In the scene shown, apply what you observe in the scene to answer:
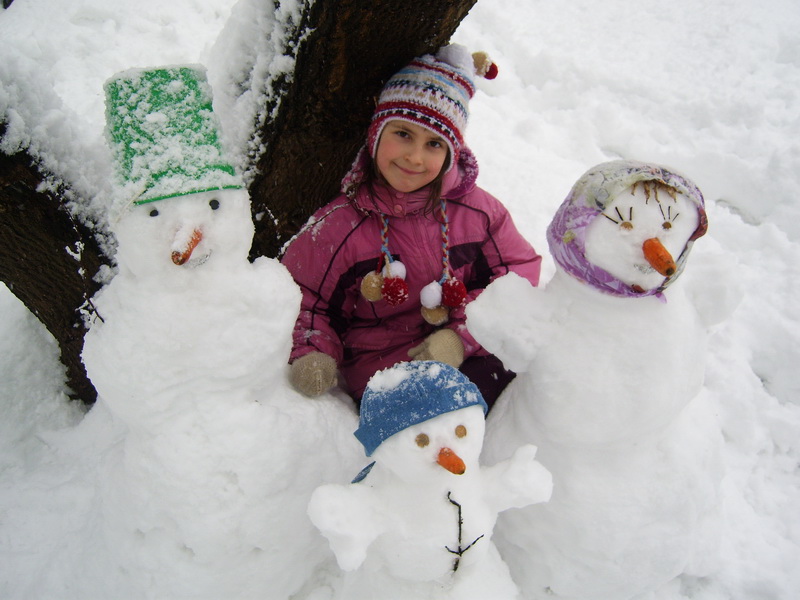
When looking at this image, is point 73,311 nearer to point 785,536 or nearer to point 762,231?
point 785,536

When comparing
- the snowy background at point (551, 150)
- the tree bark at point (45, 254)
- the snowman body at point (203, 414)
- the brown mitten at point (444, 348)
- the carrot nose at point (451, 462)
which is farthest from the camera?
the brown mitten at point (444, 348)

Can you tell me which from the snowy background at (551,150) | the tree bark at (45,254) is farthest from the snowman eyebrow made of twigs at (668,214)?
the tree bark at (45,254)

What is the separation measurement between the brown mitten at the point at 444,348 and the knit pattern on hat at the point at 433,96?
47 cm

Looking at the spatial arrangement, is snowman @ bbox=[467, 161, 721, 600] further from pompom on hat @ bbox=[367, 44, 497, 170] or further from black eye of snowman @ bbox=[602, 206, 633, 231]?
pompom on hat @ bbox=[367, 44, 497, 170]

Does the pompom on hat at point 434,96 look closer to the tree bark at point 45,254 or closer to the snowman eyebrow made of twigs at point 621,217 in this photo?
the snowman eyebrow made of twigs at point 621,217

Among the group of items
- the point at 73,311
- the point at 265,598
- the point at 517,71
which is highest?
the point at 517,71

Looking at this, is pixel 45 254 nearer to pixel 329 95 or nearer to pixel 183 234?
pixel 183 234

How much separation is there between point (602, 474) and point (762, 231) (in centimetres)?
167

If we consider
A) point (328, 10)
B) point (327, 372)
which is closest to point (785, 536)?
point (327, 372)

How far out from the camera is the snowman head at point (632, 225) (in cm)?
90

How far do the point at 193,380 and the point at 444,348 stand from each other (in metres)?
0.64

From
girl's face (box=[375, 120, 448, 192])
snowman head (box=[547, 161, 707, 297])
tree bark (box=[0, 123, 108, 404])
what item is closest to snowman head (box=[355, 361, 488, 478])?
snowman head (box=[547, 161, 707, 297])

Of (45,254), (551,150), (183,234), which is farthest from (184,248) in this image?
(551,150)

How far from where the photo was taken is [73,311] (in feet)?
4.42
